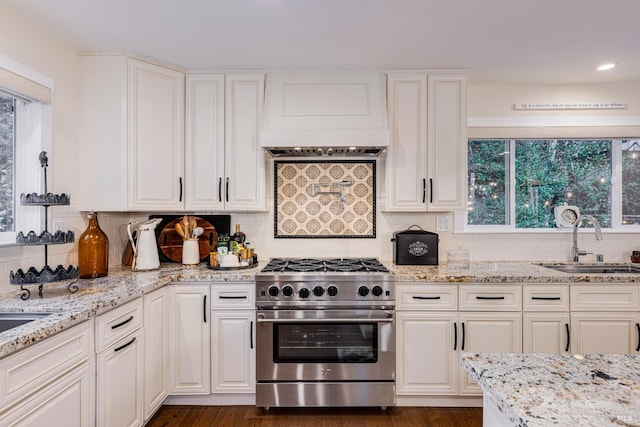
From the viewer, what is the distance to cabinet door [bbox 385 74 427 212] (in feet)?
9.02

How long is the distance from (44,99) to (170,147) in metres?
0.78

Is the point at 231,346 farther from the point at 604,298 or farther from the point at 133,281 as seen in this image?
the point at 604,298

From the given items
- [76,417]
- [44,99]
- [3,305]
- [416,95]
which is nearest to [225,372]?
[76,417]

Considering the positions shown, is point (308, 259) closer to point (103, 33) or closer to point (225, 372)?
point (225, 372)

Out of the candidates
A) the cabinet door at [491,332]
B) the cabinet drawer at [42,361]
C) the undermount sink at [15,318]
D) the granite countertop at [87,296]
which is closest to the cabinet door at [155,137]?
the granite countertop at [87,296]

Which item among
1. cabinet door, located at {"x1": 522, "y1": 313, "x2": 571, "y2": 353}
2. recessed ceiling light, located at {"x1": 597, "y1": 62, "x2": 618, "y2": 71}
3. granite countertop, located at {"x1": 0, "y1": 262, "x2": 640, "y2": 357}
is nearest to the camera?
granite countertop, located at {"x1": 0, "y1": 262, "x2": 640, "y2": 357}

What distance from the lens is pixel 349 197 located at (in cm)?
310

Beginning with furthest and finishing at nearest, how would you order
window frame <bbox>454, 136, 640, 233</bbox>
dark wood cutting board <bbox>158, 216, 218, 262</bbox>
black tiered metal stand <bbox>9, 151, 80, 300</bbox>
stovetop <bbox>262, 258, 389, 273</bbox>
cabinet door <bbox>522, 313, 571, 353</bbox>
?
window frame <bbox>454, 136, 640, 233</bbox> → dark wood cutting board <bbox>158, 216, 218, 262</bbox> → stovetop <bbox>262, 258, 389, 273</bbox> → cabinet door <bbox>522, 313, 571, 353</bbox> → black tiered metal stand <bbox>9, 151, 80, 300</bbox>

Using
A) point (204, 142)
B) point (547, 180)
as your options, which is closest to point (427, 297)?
point (547, 180)

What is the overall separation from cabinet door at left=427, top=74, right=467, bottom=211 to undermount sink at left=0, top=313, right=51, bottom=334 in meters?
2.47

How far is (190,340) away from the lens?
7.93 ft

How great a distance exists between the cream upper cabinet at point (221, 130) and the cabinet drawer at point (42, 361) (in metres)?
1.33

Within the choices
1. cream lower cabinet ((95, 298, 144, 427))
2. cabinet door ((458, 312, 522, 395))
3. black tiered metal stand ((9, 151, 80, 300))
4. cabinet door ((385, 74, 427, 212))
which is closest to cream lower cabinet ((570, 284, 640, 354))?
cabinet door ((458, 312, 522, 395))

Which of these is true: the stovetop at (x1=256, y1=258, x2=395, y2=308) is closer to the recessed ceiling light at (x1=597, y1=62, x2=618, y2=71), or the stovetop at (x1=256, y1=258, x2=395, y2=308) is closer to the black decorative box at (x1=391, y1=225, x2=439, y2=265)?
the black decorative box at (x1=391, y1=225, x2=439, y2=265)
